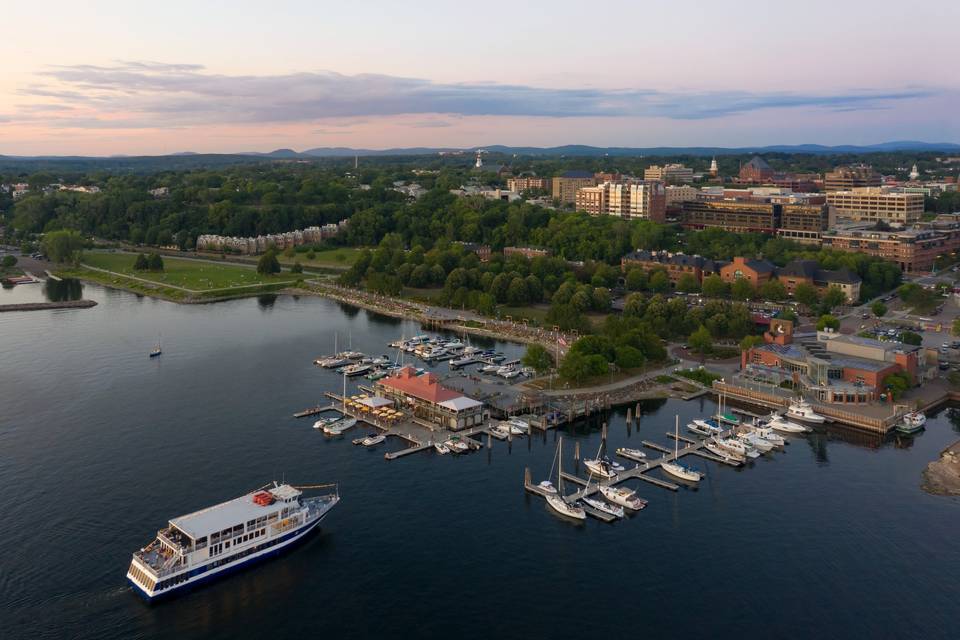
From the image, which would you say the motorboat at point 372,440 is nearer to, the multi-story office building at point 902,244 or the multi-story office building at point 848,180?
the multi-story office building at point 902,244

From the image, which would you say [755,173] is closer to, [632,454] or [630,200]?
[630,200]

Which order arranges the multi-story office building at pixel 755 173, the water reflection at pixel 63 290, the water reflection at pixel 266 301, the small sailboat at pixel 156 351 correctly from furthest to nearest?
the multi-story office building at pixel 755 173, the water reflection at pixel 63 290, the water reflection at pixel 266 301, the small sailboat at pixel 156 351

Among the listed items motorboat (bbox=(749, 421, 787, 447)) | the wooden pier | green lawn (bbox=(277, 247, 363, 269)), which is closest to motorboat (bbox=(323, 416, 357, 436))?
the wooden pier

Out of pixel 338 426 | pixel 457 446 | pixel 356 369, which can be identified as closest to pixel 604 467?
pixel 457 446

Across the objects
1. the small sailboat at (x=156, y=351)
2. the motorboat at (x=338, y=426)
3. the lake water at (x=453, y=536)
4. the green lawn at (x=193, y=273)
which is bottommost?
the lake water at (x=453, y=536)

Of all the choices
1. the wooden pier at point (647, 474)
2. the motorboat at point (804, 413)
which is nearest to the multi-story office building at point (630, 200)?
the motorboat at point (804, 413)

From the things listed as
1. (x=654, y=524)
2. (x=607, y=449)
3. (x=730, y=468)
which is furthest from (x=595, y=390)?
(x=654, y=524)

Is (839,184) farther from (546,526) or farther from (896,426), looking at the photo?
→ (546,526)
